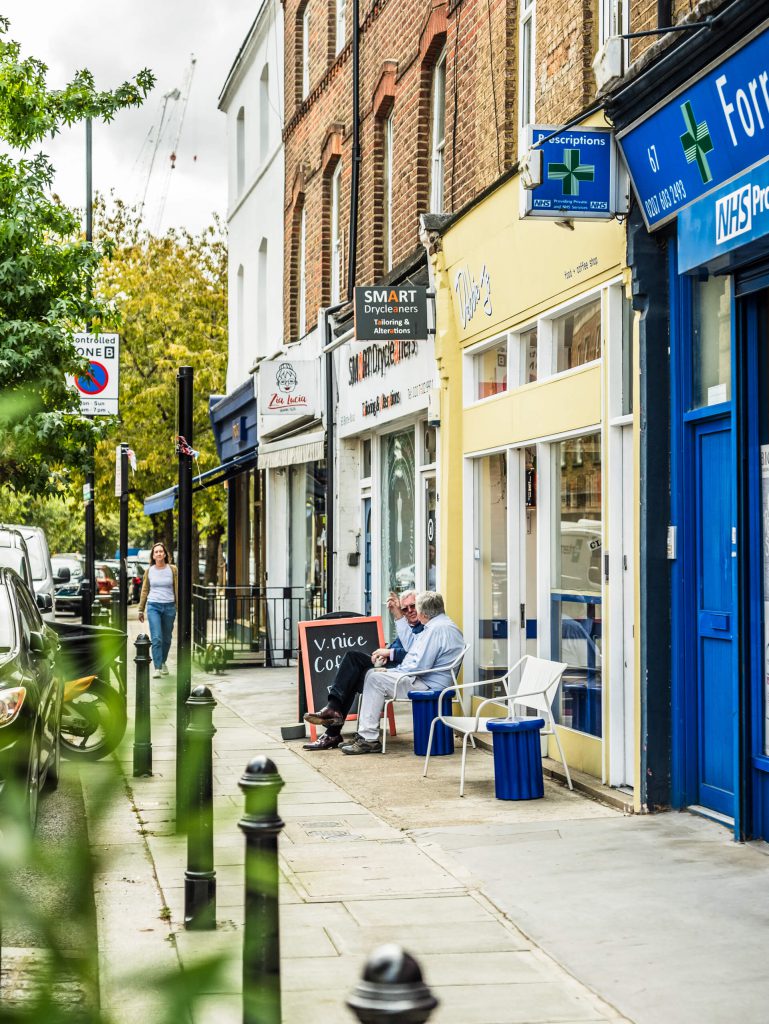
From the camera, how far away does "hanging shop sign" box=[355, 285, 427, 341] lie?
13305mm

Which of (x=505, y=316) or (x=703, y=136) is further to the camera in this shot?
(x=505, y=316)

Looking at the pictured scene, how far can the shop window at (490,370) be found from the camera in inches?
466

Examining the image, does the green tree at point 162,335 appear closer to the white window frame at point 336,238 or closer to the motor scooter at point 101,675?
the white window frame at point 336,238

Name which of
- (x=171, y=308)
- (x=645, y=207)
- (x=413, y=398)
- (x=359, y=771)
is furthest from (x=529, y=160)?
(x=171, y=308)

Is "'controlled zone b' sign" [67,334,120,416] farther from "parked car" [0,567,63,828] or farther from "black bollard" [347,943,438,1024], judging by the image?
"black bollard" [347,943,438,1024]

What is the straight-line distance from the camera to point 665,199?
7.93 m

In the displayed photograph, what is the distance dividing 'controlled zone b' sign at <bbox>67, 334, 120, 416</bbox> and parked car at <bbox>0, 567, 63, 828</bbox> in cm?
958

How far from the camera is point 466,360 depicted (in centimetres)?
1273

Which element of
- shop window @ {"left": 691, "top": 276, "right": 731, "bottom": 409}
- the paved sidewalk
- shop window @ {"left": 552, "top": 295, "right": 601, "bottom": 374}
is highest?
shop window @ {"left": 552, "top": 295, "right": 601, "bottom": 374}

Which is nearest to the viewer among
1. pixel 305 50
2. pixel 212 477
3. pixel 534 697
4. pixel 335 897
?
pixel 335 897

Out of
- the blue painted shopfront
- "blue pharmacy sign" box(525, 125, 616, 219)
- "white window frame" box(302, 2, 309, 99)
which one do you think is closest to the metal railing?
"white window frame" box(302, 2, 309, 99)

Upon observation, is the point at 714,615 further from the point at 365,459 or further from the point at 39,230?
the point at 39,230

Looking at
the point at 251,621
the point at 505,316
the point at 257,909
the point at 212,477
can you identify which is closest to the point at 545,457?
the point at 505,316

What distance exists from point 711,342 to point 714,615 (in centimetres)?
161
